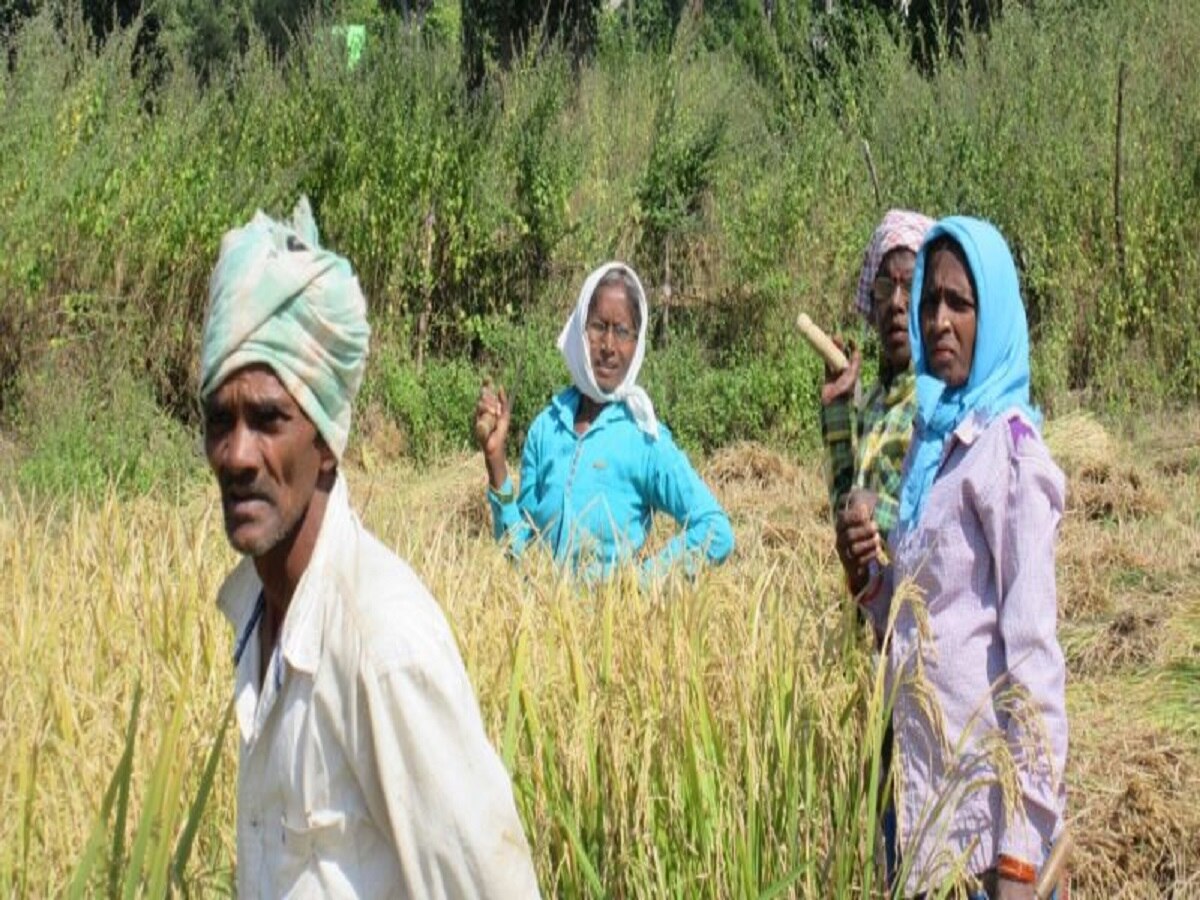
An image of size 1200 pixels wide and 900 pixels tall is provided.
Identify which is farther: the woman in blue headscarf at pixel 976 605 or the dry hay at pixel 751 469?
the dry hay at pixel 751 469

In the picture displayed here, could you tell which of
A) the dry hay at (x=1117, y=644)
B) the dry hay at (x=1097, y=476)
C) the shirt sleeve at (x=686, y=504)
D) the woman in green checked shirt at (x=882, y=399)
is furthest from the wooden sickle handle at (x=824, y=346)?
the dry hay at (x=1097, y=476)

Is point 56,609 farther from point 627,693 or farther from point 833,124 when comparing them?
point 833,124

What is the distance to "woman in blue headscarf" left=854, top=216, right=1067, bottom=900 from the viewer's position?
278 centimetres

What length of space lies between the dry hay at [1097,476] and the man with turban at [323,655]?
5.59m

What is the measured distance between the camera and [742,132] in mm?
11344

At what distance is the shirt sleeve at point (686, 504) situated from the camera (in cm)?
429

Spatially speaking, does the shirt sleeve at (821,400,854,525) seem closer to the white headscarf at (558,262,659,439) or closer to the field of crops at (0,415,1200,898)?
the field of crops at (0,415,1200,898)

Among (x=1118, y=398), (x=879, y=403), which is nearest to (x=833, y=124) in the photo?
(x=1118, y=398)

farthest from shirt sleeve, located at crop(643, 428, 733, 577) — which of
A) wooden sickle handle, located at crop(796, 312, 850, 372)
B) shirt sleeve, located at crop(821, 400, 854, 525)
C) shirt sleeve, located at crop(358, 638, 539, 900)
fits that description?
shirt sleeve, located at crop(358, 638, 539, 900)

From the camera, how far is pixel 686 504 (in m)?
4.48

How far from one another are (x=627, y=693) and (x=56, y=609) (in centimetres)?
151

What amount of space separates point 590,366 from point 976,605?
188 cm

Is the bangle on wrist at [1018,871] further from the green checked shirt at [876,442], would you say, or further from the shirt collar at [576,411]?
the shirt collar at [576,411]

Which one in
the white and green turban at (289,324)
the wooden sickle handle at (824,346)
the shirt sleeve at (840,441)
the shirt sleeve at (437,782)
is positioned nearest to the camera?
the shirt sleeve at (437,782)
